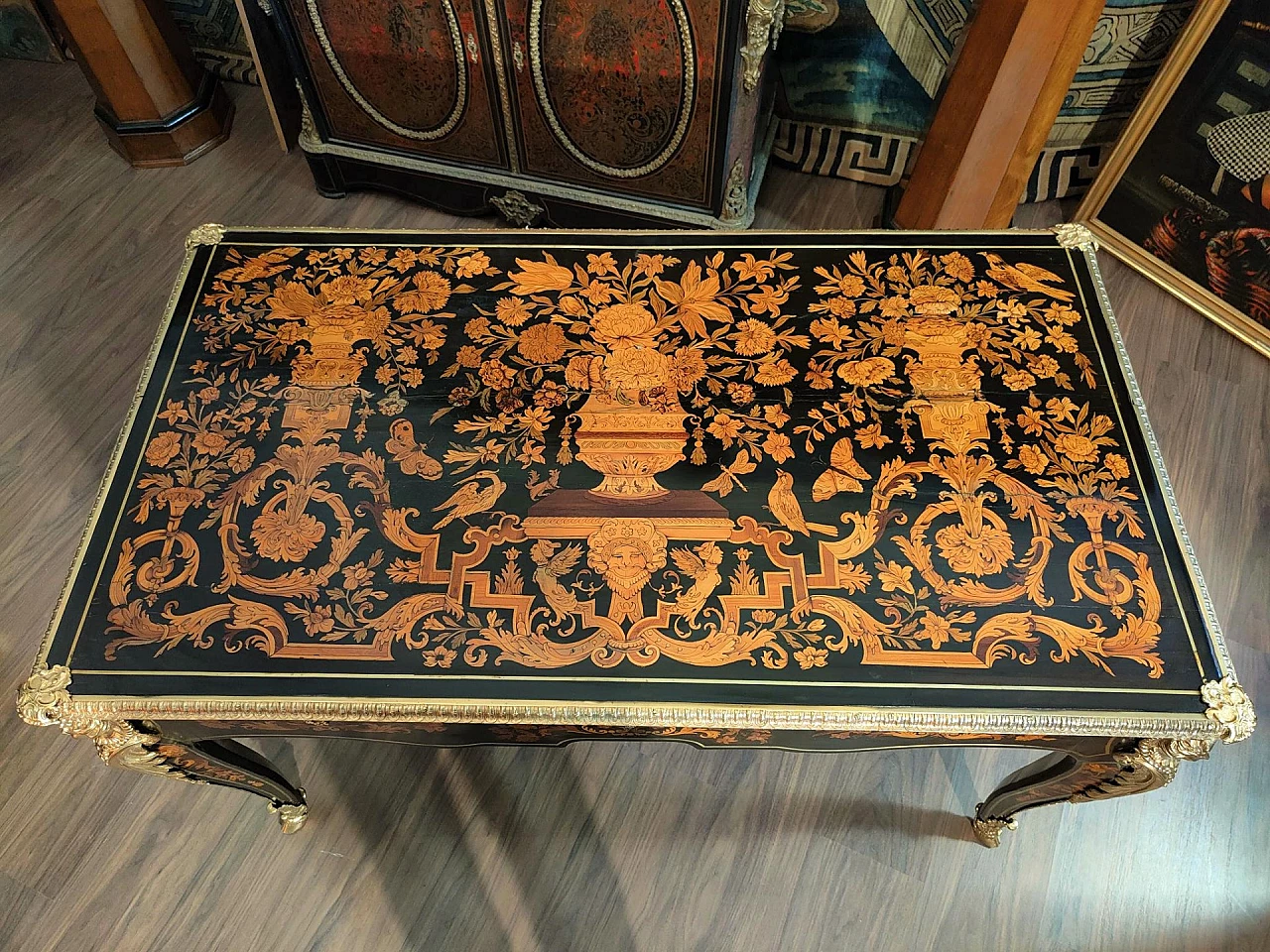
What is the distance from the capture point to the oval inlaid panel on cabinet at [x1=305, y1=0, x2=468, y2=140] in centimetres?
171

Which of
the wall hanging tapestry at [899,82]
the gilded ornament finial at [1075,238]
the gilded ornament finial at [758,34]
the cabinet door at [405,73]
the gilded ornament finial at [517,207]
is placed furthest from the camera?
the gilded ornament finial at [517,207]

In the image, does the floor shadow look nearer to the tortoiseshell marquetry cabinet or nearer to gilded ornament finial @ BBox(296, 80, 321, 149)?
the tortoiseshell marquetry cabinet

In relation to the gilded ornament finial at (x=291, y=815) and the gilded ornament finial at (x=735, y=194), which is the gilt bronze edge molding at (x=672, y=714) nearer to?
the gilded ornament finial at (x=291, y=815)

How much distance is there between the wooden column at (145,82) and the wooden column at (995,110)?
185 centimetres

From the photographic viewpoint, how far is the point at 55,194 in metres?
2.22

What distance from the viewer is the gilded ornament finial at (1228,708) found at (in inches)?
34.6

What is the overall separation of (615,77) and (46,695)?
1421 mm

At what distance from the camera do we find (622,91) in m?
1.70

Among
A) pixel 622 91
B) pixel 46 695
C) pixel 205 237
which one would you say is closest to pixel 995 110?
pixel 622 91

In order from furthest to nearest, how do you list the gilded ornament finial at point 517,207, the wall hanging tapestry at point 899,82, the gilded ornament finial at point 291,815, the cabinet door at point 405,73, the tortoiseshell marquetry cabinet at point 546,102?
the gilded ornament finial at point 517,207 < the wall hanging tapestry at point 899,82 < the cabinet door at point 405,73 < the tortoiseshell marquetry cabinet at point 546,102 < the gilded ornament finial at point 291,815

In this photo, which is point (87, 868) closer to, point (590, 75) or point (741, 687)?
point (741, 687)

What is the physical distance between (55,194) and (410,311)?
165 cm

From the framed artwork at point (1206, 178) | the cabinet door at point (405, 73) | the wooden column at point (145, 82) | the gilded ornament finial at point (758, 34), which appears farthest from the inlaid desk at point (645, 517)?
the wooden column at point (145, 82)

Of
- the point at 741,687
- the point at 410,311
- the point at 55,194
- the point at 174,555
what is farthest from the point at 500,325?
the point at 55,194
